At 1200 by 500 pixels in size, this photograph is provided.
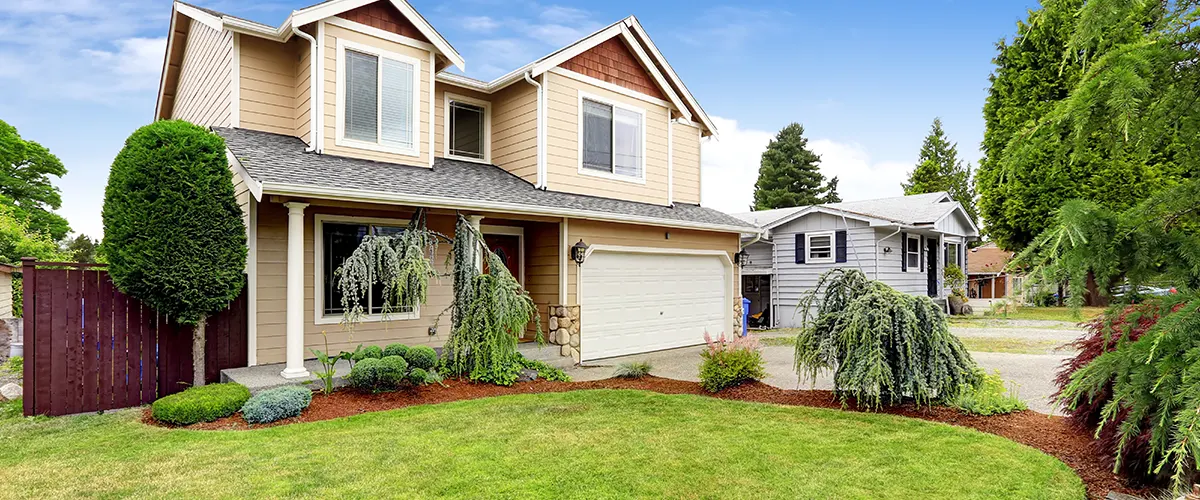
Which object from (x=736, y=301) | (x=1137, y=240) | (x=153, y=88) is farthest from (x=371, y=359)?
(x=153, y=88)

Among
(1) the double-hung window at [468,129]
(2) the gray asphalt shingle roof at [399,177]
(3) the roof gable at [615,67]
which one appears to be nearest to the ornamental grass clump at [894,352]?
(2) the gray asphalt shingle roof at [399,177]

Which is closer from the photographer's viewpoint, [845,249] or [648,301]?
[648,301]

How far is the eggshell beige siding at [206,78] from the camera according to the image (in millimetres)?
9031

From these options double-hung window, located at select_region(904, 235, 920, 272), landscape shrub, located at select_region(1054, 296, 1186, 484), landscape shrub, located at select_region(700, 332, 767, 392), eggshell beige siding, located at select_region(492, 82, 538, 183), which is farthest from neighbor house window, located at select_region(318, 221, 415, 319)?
double-hung window, located at select_region(904, 235, 920, 272)

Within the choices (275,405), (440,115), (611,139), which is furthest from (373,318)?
(611,139)

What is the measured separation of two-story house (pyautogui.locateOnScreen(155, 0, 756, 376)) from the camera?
799cm

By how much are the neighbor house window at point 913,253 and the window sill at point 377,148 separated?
617 inches

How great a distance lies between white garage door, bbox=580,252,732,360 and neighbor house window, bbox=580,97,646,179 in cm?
187

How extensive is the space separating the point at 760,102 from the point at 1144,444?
15.3 meters

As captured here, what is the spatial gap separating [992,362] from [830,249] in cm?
800

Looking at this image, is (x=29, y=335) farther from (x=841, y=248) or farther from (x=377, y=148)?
(x=841, y=248)

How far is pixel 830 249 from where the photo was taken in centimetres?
1762

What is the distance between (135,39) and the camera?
13.6 metres

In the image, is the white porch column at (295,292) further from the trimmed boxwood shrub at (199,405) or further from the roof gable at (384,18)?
the roof gable at (384,18)
